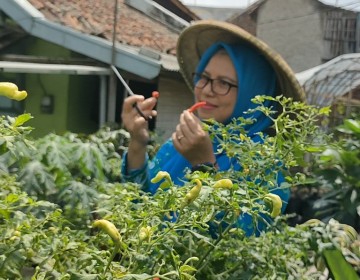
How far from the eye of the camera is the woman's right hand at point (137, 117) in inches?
91.3

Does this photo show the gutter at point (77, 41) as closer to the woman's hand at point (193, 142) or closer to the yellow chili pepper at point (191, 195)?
the woman's hand at point (193, 142)

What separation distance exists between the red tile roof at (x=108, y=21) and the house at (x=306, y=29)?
1048cm

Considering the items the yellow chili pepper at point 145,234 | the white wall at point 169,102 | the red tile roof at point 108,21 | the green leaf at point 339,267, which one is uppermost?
the red tile roof at point 108,21

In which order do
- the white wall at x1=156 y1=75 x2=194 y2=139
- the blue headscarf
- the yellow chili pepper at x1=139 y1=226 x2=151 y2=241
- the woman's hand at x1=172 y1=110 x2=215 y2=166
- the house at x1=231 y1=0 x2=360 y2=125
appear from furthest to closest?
the house at x1=231 y1=0 x2=360 y2=125 < the white wall at x1=156 y1=75 x2=194 y2=139 < the blue headscarf < the woman's hand at x1=172 y1=110 x2=215 y2=166 < the yellow chili pepper at x1=139 y1=226 x2=151 y2=241

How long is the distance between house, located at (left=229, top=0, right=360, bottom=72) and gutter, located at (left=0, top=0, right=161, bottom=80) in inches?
513

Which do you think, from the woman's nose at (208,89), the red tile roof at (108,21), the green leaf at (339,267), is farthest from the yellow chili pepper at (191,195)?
the red tile roof at (108,21)

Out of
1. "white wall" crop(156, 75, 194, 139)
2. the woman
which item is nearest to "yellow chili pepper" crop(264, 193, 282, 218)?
the woman

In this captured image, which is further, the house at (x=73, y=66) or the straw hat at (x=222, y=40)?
the house at (x=73, y=66)

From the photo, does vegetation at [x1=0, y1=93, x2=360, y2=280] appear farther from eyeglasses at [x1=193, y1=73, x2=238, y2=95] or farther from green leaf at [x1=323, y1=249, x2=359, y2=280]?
eyeglasses at [x1=193, y1=73, x2=238, y2=95]

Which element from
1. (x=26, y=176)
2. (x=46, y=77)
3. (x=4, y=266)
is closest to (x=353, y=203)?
(x=4, y=266)

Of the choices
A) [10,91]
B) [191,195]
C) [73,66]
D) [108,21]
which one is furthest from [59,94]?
[191,195]

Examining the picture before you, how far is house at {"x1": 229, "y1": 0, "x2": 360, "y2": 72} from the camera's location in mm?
18984

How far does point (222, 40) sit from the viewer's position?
2650 mm

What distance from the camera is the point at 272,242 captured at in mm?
1513
